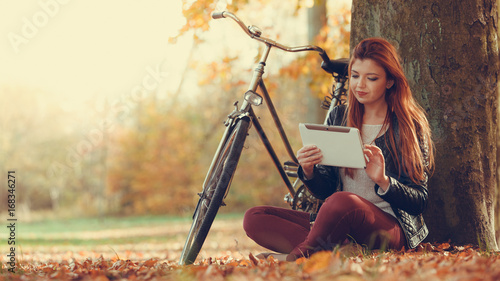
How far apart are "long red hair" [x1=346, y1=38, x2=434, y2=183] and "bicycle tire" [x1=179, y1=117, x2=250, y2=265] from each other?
627 mm

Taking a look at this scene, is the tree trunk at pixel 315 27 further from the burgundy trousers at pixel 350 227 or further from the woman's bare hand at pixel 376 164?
the woman's bare hand at pixel 376 164

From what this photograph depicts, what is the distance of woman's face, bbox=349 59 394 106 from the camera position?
2.97 metres

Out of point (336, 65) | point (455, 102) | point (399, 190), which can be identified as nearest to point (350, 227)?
point (399, 190)

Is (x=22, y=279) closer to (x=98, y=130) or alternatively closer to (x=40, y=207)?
(x=98, y=130)

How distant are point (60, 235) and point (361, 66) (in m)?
8.98

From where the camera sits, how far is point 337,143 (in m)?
2.70

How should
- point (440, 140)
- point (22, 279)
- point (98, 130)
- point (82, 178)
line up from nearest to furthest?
point (22, 279)
point (440, 140)
point (98, 130)
point (82, 178)

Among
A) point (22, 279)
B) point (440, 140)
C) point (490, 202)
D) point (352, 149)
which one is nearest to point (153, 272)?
point (22, 279)

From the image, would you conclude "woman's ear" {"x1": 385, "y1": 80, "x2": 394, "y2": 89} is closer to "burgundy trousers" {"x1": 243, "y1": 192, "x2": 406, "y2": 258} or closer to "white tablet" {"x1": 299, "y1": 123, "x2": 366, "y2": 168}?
"white tablet" {"x1": 299, "y1": 123, "x2": 366, "y2": 168}

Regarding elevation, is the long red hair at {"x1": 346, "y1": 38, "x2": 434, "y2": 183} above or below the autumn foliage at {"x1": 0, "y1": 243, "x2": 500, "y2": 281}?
above

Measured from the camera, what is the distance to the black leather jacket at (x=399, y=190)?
2.74 meters

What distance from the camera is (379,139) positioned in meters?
3.02

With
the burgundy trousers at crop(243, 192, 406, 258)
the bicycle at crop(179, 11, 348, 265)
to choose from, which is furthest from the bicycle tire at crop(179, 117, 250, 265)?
the burgundy trousers at crop(243, 192, 406, 258)

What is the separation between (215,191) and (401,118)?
1.08m
